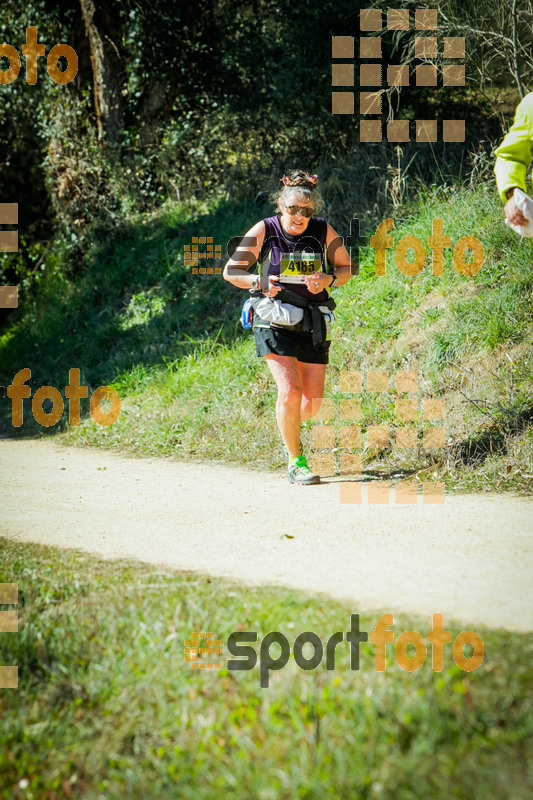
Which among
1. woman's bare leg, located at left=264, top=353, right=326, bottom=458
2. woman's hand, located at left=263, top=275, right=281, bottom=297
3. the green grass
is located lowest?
the green grass

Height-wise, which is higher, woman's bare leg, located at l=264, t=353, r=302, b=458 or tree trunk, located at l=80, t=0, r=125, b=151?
tree trunk, located at l=80, t=0, r=125, b=151

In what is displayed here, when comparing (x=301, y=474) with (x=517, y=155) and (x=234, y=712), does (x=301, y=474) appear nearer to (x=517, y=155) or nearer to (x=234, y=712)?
(x=517, y=155)

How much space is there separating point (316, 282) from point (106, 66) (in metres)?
8.69

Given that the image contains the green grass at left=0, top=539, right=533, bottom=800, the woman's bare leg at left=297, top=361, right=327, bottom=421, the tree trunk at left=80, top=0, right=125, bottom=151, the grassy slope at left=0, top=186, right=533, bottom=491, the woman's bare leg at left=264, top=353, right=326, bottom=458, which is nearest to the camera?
the green grass at left=0, top=539, right=533, bottom=800

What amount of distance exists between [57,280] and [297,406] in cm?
861

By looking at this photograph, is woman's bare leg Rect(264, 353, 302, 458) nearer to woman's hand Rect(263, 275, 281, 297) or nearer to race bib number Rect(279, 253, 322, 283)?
woman's hand Rect(263, 275, 281, 297)

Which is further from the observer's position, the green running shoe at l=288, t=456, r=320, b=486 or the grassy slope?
the grassy slope

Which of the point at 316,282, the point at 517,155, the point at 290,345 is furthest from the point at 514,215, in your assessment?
the point at 290,345

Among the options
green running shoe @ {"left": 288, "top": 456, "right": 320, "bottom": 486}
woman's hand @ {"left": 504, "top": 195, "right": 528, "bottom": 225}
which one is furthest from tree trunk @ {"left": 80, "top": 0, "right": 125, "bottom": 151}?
woman's hand @ {"left": 504, "top": 195, "right": 528, "bottom": 225}

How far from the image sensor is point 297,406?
5.96 m

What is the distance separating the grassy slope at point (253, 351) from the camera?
651 centimetres

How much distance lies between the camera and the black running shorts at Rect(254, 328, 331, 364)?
19.6 feet

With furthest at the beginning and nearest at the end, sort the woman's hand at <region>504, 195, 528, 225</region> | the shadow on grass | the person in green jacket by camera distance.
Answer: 1. the shadow on grass
2. the person in green jacket
3. the woman's hand at <region>504, 195, 528, 225</region>

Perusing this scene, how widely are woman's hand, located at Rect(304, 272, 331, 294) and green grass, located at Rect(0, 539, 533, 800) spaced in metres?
2.83
